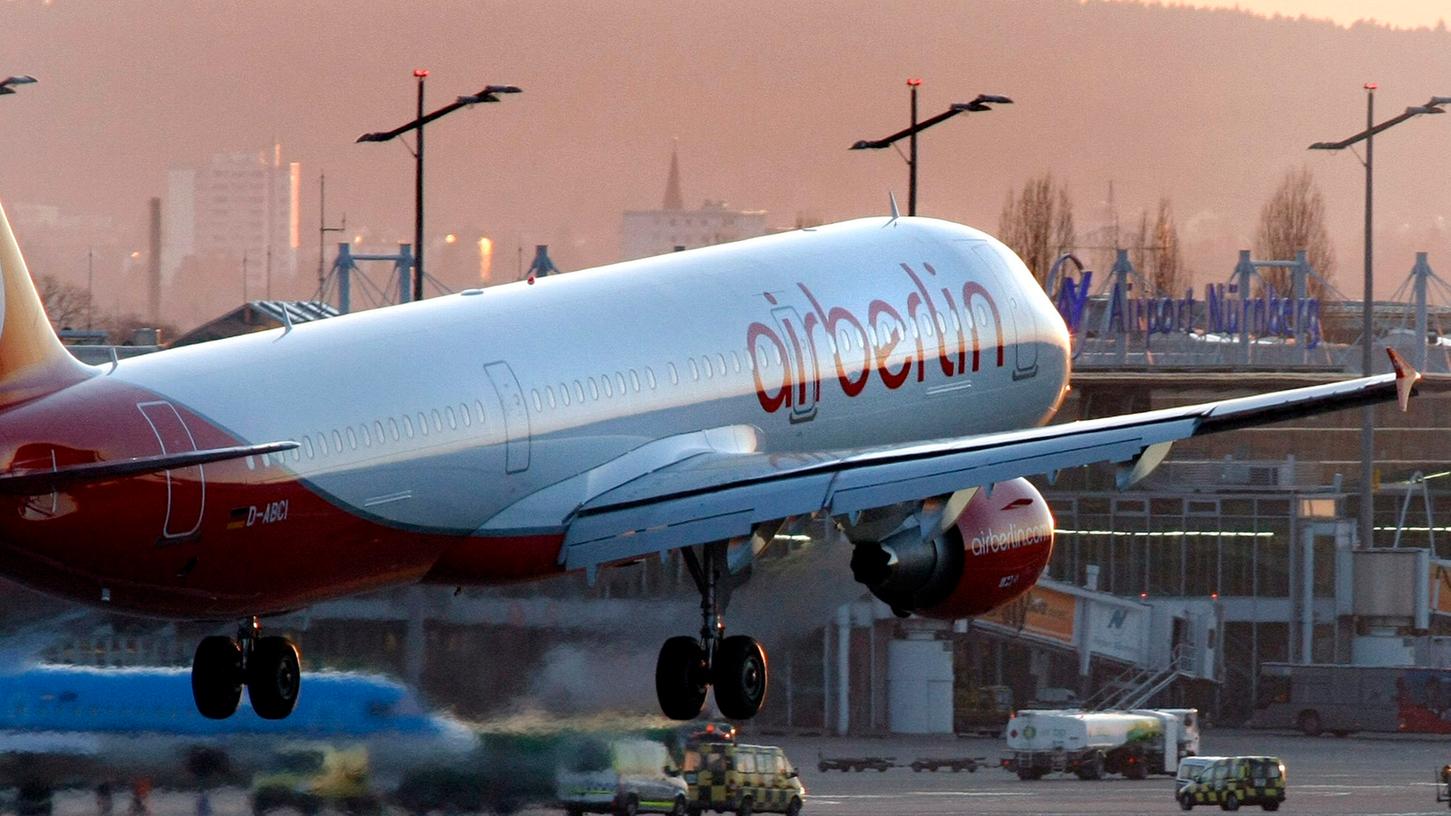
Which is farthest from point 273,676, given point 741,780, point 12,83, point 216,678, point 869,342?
point 741,780

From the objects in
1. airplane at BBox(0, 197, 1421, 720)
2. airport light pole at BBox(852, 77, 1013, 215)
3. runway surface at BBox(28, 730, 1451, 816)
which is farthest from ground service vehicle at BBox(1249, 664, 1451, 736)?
airplane at BBox(0, 197, 1421, 720)

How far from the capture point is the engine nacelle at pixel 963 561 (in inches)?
1400

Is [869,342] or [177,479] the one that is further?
[869,342]

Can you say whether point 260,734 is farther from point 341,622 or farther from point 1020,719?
point 1020,719

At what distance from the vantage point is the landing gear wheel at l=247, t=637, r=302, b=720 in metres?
33.3

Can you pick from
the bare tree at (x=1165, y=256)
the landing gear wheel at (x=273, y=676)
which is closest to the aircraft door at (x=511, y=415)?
the landing gear wheel at (x=273, y=676)

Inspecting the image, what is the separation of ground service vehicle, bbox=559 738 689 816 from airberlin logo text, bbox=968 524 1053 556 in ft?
31.7

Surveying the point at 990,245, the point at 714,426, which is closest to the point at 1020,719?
the point at 990,245

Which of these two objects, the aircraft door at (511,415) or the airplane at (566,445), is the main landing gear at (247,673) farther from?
the aircraft door at (511,415)

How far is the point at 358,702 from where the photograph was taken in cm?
4241

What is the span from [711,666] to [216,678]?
231 inches

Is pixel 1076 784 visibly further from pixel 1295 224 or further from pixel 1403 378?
pixel 1295 224

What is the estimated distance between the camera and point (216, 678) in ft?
109

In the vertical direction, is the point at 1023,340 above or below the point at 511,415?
above
